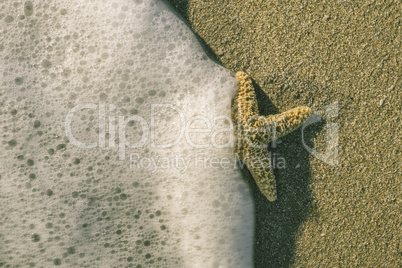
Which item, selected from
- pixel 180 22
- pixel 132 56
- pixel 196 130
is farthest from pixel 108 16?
pixel 196 130

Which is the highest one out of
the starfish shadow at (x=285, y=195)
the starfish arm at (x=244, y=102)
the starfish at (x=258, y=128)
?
the starfish arm at (x=244, y=102)

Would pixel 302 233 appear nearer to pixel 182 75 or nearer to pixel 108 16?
pixel 182 75

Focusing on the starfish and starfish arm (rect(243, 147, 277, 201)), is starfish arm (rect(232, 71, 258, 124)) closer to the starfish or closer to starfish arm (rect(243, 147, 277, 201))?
the starfish

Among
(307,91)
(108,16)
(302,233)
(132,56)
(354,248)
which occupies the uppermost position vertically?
(108,16)

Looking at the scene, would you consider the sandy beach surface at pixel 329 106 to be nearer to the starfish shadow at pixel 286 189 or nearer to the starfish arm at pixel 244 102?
the starfish shadow at pixel 286 189

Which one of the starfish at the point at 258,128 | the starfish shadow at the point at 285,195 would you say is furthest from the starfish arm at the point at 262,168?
the starfish shadow at the point at 285,195

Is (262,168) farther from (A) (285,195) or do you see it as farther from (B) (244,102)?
(B) (244,102)
